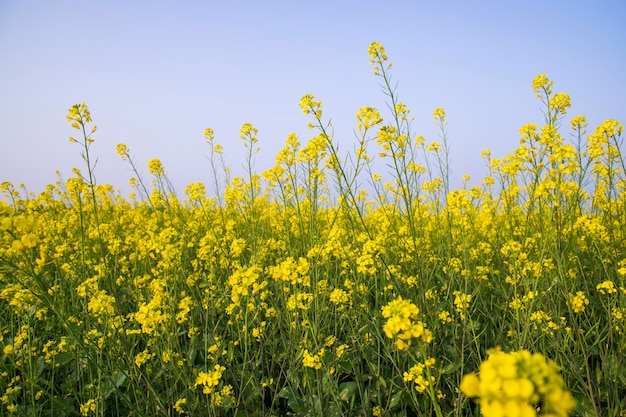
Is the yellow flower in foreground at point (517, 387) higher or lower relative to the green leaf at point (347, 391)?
higher

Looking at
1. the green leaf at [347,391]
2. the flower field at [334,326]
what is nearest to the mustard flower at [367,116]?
the flower field at [334,326]

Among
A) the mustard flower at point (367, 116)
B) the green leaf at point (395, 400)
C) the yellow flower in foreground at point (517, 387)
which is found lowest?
the green leaf at point (395, 400)

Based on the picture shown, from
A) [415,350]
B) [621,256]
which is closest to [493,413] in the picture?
[415,350]

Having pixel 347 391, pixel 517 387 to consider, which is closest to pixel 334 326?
pixel 347 391

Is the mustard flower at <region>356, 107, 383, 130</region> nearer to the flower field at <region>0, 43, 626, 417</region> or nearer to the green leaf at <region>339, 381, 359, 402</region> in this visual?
the flower field at <region>0, 43, 626, 417</region>

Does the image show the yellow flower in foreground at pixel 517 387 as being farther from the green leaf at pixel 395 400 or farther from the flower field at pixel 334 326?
the green leaf at pixel 395 400

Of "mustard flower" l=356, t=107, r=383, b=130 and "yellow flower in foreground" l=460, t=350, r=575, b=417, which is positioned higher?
"mustard flower" l=356, t=107, r=383, b=130

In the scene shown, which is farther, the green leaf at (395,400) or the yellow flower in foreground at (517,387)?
the green leaf at (395,400)

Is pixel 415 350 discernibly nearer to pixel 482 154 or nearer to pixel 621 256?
pixel 621 256

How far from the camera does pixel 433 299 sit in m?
2.79

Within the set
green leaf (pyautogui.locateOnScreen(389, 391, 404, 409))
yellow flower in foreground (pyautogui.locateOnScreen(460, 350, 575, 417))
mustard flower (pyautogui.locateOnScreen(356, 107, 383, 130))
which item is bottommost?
green leaf (pyautogui.locateOnScreen(389, 391, 404, 409))

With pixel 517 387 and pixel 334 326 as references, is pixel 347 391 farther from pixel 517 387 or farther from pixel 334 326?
pixel 517 387

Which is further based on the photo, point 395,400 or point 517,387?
point 395,400

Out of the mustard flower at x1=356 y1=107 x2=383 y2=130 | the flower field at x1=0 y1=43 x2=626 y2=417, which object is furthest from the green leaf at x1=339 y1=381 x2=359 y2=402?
the mustard flower at x1=356 y1=107 x2=383 y2=130
